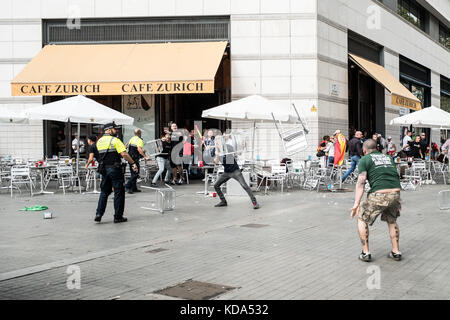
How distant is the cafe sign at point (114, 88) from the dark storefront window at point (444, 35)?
25616mm

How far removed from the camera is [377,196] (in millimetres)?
6426

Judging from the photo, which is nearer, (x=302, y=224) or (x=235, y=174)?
(x=302, y=224)

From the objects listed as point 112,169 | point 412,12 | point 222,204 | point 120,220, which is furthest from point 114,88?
point 412,12

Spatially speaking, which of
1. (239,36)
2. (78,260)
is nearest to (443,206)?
(78,260)

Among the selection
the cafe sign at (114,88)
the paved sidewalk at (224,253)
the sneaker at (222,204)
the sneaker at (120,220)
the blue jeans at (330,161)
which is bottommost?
the paved sidewalk at (224,253)

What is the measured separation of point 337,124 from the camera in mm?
19672

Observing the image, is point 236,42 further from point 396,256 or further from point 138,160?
point 396,256

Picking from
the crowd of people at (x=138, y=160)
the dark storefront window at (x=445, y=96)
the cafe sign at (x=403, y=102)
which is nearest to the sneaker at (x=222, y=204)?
the crowd of people at (x=138, y=160)

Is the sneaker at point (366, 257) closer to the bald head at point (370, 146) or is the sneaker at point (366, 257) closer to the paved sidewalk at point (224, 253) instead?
the paved sidewalk at point (224, 253)

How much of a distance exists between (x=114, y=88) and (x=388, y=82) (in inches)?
472

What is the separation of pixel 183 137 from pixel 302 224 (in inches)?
350

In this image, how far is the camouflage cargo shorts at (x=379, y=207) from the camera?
6.40 m
